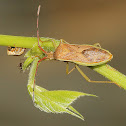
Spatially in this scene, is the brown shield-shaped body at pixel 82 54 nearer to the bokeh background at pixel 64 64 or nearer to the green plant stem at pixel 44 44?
the green plant stem at pixel 44 44

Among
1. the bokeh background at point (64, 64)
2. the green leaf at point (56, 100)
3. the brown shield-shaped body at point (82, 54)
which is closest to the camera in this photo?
the green leaf at point (56, 100)

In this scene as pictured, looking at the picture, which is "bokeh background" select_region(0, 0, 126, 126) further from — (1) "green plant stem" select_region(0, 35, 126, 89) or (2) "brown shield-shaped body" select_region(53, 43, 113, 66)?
(1) "green plant stem" select_region(0, 35, 126, 89)

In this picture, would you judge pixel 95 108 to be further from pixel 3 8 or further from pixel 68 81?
pixel 3 8

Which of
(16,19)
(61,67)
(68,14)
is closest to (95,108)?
(61,67)

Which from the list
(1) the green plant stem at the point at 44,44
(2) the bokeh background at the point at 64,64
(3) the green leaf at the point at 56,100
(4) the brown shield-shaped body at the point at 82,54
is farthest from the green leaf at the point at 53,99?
(2) the bokeh background at the point at 64,64

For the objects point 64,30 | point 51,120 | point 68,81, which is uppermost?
point 64,30

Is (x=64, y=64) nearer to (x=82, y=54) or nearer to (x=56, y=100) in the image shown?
(x=82, y=54)
